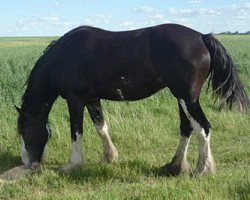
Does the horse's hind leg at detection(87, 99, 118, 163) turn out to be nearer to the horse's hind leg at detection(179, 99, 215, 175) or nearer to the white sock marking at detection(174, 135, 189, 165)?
the white sock marking at detection(174, 135, 189, 165)

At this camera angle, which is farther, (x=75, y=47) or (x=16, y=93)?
(x=16, y=93)

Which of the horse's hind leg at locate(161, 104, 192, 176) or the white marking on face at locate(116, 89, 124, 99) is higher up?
the white marking on face at locate(116, 89, 124, 99)

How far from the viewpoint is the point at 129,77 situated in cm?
565

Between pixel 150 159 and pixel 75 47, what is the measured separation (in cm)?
200

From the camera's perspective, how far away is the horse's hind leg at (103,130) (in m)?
6.44

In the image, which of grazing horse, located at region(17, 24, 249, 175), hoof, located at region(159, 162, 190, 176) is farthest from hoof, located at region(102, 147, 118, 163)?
hoof, located at region(159, 162, 190, 176)

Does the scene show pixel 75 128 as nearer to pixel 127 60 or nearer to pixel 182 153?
pixel 127 60

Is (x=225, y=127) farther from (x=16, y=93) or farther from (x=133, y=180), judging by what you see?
(x=16, y=93)

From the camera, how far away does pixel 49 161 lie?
6.61 m

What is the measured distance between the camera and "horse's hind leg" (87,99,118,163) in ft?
21.1

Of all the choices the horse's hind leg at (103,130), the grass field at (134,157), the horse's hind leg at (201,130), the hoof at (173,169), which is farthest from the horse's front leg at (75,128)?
the horse's hind leg at (201,130)

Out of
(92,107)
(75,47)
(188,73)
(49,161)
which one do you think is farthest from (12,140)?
(188,73)

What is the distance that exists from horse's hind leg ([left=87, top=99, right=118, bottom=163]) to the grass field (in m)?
0.21

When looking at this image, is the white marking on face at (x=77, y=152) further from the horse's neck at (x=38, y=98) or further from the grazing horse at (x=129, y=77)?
the horse's neck at (x=38, y=98)
